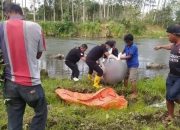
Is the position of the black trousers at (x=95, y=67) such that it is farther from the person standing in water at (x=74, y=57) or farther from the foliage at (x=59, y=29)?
the foliage at (x=59, y=29)

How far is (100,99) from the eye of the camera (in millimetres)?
8141

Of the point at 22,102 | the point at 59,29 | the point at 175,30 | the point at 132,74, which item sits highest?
the point at 175,30

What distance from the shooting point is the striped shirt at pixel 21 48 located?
4.50m

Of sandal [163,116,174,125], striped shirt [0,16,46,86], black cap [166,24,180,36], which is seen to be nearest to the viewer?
striped shirt [0,16,46,86]

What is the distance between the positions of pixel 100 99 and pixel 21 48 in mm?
3867

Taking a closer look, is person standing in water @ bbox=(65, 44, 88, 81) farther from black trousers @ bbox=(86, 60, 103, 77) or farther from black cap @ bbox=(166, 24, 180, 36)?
black cap @ bbox=(166, 24, 180, 36)

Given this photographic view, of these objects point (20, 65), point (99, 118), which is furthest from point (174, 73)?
point (20, 65)

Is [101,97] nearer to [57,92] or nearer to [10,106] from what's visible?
[57,92]

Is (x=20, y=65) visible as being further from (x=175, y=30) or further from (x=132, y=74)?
(x=132, y=74)

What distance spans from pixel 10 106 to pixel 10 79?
366 mm

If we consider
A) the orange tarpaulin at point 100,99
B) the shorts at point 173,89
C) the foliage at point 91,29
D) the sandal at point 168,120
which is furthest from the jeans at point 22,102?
the foliage at point 91,29

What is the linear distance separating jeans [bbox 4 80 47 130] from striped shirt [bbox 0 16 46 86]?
0.08 metres

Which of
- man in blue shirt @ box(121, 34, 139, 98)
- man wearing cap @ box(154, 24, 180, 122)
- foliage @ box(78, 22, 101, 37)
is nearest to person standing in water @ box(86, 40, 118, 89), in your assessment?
man in blue shirt @ box(121, 34, 139, 98)

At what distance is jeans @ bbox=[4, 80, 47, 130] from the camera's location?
181 inches
